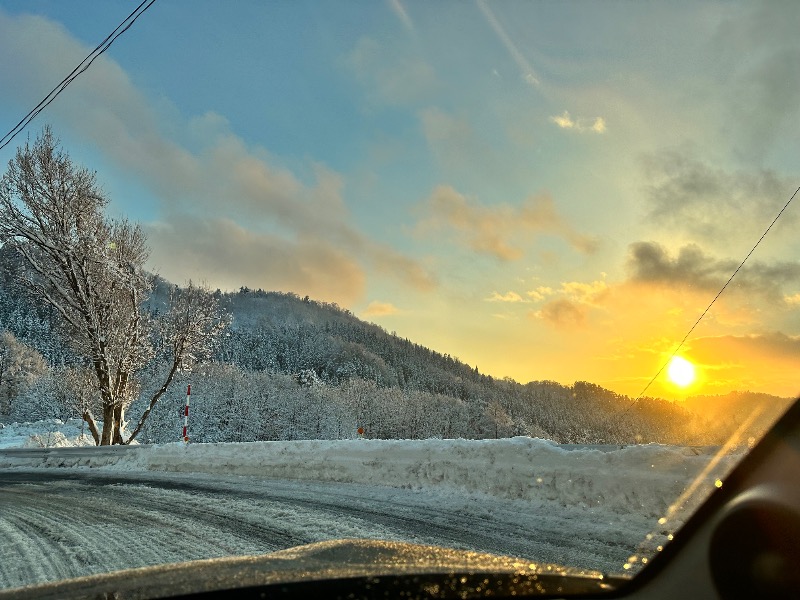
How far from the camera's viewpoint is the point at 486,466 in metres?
7.97

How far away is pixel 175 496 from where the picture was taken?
8570 millimetres

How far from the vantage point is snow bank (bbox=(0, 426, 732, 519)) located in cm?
613

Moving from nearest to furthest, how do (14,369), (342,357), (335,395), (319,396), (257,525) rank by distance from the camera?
1. (257,525)
2. (14,369)
3. (319,396)
4. (335,395)
5. (342,357)

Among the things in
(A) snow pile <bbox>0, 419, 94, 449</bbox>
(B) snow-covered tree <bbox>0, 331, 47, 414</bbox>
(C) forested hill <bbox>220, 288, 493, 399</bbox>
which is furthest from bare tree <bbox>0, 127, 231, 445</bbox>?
(C) forested hill <bbox>220, 288, 493, 399</bbox>

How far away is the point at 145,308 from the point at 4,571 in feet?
73.8

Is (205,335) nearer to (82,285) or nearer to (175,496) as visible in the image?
(82,285)

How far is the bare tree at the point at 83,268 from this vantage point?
68.5ft

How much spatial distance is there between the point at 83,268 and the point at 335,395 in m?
68.6

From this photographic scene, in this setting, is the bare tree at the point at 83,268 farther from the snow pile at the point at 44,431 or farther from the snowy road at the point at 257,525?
the snowy road at the point at 257,525

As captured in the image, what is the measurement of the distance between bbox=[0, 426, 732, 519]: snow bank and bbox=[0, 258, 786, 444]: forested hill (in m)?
1.02

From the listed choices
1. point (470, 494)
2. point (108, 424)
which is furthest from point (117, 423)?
point (470, 494)

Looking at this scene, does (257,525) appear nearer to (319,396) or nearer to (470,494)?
(470,494)

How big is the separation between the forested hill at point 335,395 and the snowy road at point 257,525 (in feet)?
6.75

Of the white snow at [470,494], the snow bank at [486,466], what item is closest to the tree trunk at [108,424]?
the snow bank at [486,466]
